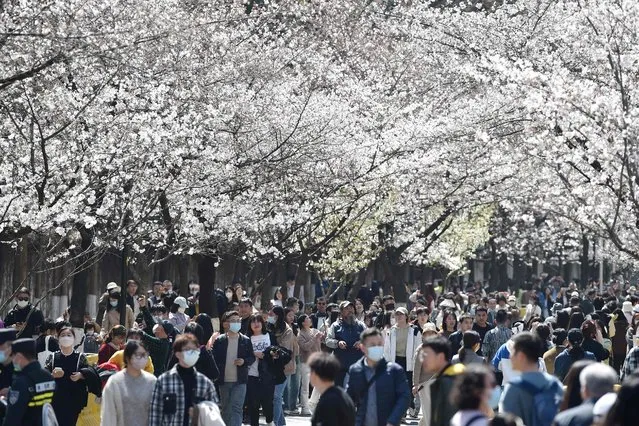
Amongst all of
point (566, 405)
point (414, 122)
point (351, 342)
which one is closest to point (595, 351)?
point (351, 342)

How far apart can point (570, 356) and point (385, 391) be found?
4607mm

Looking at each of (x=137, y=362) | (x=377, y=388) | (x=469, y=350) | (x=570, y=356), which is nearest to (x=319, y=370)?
(x=377, y=388)

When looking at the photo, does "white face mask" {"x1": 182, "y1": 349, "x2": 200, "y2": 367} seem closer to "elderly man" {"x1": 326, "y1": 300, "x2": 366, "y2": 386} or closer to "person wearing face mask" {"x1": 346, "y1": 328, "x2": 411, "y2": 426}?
"person wearing face mask" {"x1": 346, "y1": 328, "x2": 411, "y2": 426}

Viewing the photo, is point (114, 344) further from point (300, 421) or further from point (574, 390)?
point (574, 390)

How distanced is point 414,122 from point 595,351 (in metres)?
11.9

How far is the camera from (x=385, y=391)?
452 inches

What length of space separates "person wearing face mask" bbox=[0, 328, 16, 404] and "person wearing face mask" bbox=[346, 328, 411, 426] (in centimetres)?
334

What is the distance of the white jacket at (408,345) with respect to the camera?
19391mm

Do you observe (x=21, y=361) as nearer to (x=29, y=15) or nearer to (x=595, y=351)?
(x=29, y=15)

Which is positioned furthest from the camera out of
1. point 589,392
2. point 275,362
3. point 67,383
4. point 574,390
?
→ point 275,362

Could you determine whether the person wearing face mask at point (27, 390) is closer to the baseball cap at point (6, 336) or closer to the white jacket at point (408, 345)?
the baseball cap at point (6, 336)

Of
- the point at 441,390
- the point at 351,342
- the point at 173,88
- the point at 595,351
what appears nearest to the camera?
the point at 441,390

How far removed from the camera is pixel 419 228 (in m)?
40.0

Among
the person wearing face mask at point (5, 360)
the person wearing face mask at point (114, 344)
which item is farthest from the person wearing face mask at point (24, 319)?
the person wearing face mask at point (5, 360)
